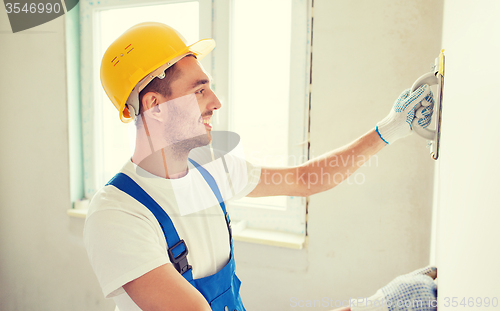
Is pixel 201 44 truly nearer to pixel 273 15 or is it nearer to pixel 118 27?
pixel 273 15

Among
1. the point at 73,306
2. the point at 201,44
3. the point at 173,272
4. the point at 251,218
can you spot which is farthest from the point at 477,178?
the point at 73,306

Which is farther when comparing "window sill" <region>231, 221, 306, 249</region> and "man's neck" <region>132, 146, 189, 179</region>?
"window sill" <region>231, 221, 306, 249</region>

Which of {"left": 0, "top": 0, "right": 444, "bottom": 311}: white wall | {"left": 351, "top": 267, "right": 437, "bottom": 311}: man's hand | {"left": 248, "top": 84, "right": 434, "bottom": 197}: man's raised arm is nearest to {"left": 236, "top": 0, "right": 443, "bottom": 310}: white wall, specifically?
{"left": 0, "top": 0, "right": 444, "bottom": 311}: white wall

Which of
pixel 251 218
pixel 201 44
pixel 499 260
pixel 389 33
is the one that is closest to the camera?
pixel 499 260

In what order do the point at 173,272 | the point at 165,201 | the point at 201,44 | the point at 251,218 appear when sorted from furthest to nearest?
the point at 251,218
the point at 201,44
the point at 165,201
the point at 173,272

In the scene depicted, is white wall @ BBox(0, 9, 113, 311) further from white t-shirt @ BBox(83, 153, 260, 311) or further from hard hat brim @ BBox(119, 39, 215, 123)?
white t-shirt @ BBox(83, 153, 260, 311)

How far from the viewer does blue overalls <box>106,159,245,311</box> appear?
834 mm

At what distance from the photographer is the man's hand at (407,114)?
872mm

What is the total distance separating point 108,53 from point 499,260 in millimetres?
1028

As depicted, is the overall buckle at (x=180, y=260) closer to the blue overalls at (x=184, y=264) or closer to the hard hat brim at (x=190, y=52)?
the blue overalls at (x=184, y=264)

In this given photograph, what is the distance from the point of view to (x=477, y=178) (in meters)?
0.32

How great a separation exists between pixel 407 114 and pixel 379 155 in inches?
19.8

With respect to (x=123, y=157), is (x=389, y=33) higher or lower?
higher

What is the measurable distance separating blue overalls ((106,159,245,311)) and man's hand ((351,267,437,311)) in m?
0.37
